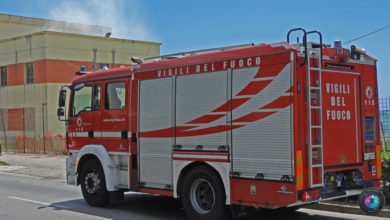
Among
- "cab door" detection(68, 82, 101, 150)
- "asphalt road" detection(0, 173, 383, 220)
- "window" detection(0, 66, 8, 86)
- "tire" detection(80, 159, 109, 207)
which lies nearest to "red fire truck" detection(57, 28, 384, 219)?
"tire" detection(80, 159, 109, 207)

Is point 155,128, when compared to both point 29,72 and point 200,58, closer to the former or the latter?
point 200,58

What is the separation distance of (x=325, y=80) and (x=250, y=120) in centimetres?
132

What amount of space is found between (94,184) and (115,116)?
159 cm

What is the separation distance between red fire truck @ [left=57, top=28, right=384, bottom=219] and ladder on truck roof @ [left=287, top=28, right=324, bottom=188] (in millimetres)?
16

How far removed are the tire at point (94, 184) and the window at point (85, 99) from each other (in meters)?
1.16

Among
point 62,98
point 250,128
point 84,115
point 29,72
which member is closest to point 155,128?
point 250,128

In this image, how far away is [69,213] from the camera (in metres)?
10.9

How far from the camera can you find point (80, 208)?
11586mm

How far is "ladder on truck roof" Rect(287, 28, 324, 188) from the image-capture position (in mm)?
8148

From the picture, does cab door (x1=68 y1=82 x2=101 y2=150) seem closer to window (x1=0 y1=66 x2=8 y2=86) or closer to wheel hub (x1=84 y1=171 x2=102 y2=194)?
wheel hub (x1=84 y1=171 x2=102 y2=194)

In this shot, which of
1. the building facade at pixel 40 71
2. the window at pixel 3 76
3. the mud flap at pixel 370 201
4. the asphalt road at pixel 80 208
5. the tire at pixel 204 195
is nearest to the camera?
the mud flap at pixel 370 201

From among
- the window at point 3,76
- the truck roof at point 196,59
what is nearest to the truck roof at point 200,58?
the truck roof at point 196,59

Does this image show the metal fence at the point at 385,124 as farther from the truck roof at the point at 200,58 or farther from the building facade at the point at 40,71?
the building facade at the point at 40,71

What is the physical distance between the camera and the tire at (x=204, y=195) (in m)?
8.93
